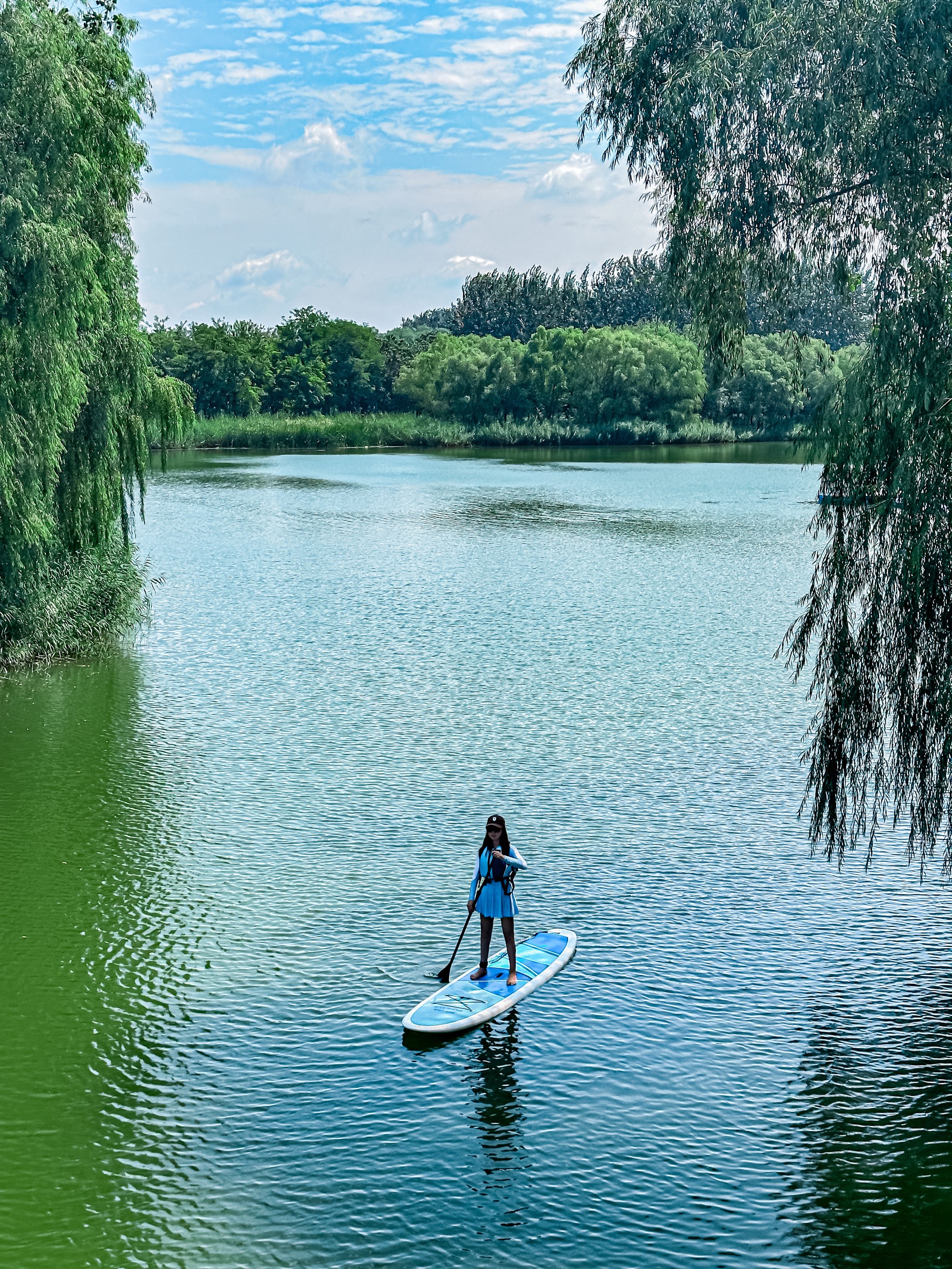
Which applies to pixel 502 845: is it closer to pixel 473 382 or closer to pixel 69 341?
pixel 69 341

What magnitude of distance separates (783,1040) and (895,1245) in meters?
2.89

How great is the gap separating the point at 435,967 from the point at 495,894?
131 centimetres

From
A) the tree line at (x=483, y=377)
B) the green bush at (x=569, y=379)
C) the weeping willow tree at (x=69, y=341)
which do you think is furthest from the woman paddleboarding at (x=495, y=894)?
the green bush at (x=569, y=379)

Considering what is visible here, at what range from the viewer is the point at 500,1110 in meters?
10.8

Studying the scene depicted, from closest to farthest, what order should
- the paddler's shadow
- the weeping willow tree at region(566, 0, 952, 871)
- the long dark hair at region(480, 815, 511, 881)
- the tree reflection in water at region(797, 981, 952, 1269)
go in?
the tree reflection in water at region(797, 981, 952, 1269)
the paddler's shadow
the weeping willow tree at region(566, 0, 952, 871)
the long dark hair at region(480, 815, 511, 881)

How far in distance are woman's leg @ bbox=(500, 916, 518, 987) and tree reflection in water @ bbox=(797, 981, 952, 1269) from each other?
2.87 m

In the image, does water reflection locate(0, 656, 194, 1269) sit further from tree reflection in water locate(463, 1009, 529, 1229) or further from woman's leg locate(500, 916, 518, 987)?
woman's leg locate(500, 916, 518, 987)

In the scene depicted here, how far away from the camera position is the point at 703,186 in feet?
43.2

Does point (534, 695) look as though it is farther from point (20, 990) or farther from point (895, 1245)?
point (895, 1245)

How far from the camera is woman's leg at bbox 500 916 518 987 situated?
500 inches

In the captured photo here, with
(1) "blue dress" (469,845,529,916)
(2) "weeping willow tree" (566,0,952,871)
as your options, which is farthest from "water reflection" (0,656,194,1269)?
(2) "weeping willow tree" (566,0,952,871)

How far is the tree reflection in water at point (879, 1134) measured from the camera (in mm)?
9312

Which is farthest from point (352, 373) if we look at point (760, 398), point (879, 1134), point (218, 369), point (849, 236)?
point (879, 1134)

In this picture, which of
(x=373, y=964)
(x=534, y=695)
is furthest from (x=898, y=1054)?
(x=534, y=695)
